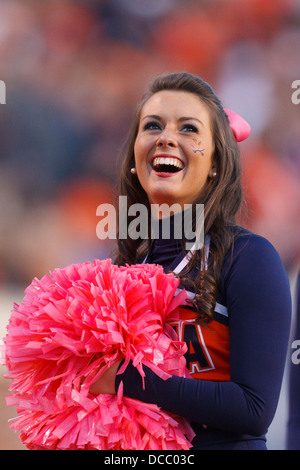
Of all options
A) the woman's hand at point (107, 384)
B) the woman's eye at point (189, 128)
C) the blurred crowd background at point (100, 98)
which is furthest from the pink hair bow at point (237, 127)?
the blurred crowd background at point (100, 98)

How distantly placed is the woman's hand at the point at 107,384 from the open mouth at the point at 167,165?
1.54 feet

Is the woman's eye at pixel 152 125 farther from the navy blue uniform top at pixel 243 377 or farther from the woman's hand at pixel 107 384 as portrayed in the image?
the woman's hand at pixel 107 384

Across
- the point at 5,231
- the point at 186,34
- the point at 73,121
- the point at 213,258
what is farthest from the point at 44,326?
the point at 186,34

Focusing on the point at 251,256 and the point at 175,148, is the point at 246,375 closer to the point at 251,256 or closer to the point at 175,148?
the point at 251,256

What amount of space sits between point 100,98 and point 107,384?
2461 millimetres

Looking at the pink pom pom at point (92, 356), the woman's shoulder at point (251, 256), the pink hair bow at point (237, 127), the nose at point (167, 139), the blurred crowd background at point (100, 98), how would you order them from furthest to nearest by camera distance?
1. the blurred crowd background at point (100, 98)
2. the pink hair bow at point (237, 127)
3. the nose at point (167, 139)
4. the woman's shoulder at point (251, 256)
5. the pink pom pom at point (92, 356)

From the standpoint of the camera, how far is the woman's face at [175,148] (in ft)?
3.82

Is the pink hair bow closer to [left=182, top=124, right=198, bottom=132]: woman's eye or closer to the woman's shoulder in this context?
[left=182, top=124, right=198, bottom=132]: woman's eye

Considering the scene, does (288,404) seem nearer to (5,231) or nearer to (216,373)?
(216,373)

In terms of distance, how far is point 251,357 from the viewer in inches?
35.7

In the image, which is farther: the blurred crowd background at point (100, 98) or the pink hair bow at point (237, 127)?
the blurred crowd background at point (100, 98)

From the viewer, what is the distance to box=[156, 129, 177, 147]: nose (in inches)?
45.7

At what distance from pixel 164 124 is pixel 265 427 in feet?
2.23

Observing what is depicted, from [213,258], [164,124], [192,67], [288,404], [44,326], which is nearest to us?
[44,326]
